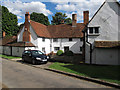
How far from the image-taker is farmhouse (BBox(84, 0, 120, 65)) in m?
11.6

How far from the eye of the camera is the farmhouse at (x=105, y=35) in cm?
1158

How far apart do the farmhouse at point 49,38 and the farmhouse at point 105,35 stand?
971 cm

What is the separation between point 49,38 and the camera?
25.2 meters

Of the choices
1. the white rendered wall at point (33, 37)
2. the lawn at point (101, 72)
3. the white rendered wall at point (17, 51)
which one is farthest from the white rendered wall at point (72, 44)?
the lawn at point (101, 72)

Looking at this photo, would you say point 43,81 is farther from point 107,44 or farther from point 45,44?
point 45,44

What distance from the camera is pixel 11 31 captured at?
1687 inches

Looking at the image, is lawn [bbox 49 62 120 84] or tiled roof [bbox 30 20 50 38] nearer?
lawn [bbox 49 62 120 84]

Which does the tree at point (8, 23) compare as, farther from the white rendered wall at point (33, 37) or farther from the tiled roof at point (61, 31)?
the white rendered wall at point (33, 37)

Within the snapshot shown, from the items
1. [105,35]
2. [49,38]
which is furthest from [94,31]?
[49,38]

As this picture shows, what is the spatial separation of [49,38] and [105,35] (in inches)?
606

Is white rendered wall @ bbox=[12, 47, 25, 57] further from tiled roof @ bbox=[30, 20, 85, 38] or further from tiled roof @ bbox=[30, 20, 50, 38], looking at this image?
tiled roof @ bbox=[30, 20, 85, 38]

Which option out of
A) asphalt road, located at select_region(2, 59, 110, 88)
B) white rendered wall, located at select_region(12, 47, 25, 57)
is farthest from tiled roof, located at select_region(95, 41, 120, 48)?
white rendered wall, located at select_region(12, 47, 25, 57)

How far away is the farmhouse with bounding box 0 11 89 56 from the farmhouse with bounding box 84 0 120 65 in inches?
382

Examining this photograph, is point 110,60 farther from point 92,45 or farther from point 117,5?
point 117,5
